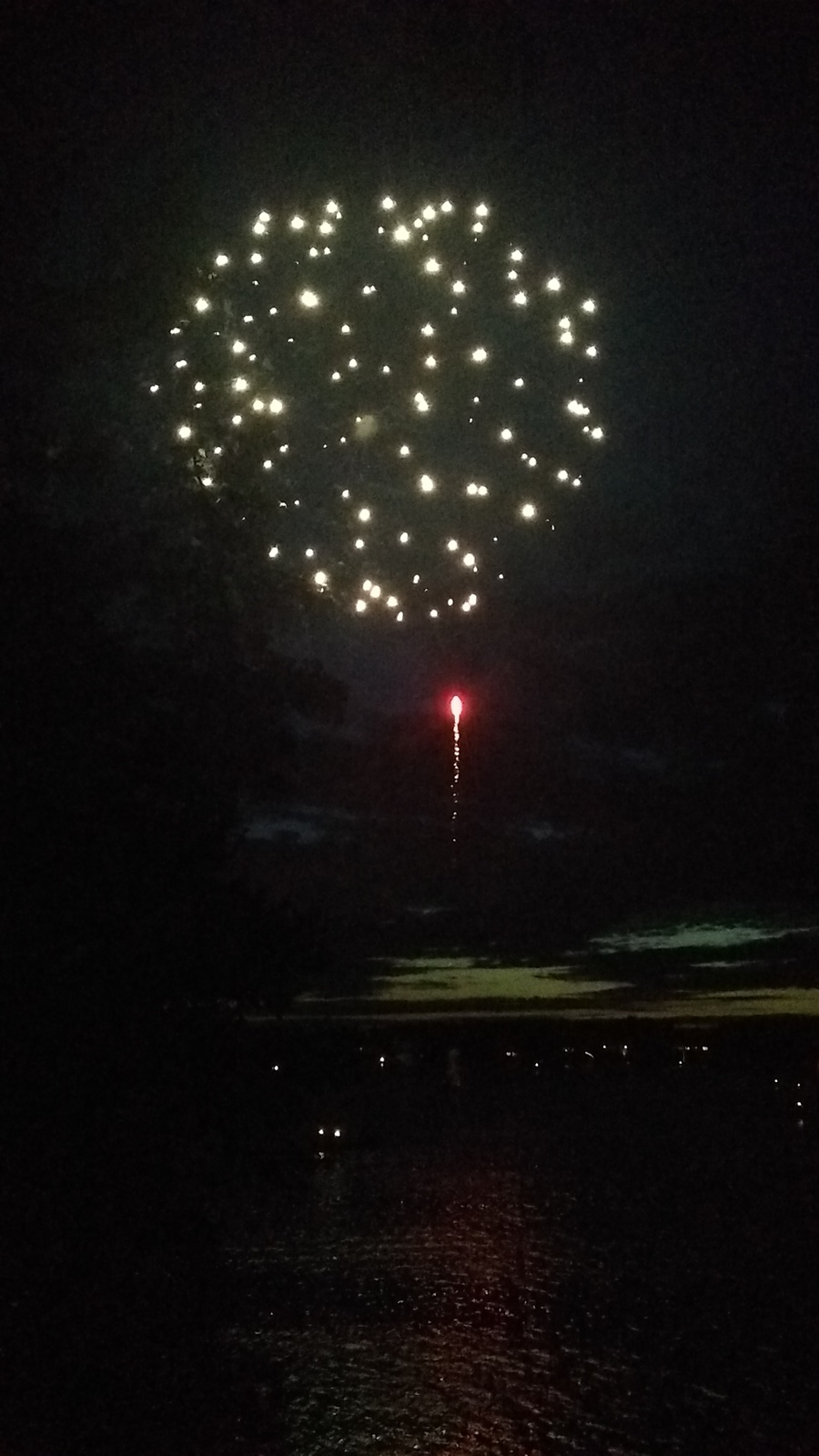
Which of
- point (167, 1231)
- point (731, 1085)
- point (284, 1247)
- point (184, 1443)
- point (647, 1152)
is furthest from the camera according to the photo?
point (731, 1085)

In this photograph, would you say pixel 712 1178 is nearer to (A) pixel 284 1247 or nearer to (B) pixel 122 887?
(A) pixel 284 1247

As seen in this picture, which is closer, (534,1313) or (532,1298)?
(534,1313)

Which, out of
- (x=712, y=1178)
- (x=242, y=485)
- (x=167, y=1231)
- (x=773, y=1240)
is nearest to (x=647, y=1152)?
(x=712, y=1178)
